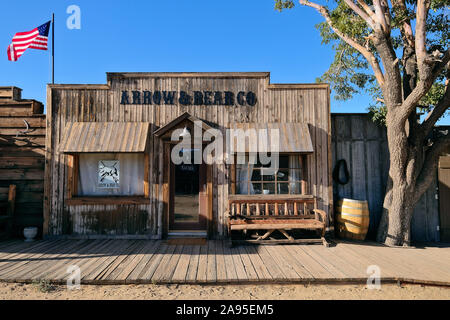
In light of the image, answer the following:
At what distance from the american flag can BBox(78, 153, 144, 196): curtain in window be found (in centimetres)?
398

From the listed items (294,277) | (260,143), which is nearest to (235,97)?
(260,143)

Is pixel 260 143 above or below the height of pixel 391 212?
above

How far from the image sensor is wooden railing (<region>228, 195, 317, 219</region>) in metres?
5.79

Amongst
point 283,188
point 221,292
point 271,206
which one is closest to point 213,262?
point 221,292

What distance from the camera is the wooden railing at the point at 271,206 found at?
5.79 m

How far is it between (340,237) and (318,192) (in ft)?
4.20

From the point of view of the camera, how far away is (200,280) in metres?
3.65

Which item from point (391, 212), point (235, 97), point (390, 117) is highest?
point (235, 97)

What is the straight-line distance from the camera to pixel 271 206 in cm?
603

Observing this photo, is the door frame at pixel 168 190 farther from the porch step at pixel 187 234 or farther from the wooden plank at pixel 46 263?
the wooden plank at pixel 46 263

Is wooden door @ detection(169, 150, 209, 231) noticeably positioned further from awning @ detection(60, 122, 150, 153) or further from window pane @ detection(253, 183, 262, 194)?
window pane @ detection(253, 183, 262, 194)

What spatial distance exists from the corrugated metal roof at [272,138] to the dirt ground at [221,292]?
3.10m
